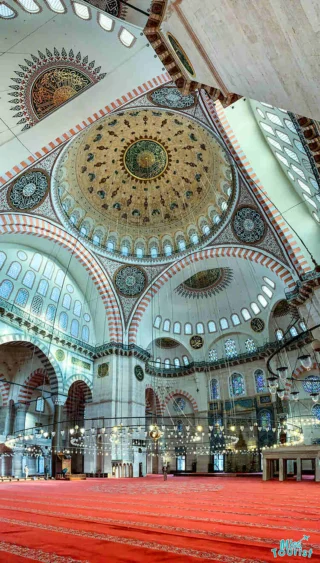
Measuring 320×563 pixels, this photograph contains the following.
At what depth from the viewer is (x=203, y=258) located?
1655 cm

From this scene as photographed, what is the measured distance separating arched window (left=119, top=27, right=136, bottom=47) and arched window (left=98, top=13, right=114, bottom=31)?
197 mm

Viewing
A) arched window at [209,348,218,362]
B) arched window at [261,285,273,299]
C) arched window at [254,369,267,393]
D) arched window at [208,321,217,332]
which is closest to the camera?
arched window at [261,285,273,299]

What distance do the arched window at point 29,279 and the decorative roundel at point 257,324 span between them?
444 inches

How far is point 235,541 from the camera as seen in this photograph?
85.8 inches

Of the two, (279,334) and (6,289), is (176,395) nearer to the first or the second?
(279,334)

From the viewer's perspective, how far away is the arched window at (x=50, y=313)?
1584 centimetres

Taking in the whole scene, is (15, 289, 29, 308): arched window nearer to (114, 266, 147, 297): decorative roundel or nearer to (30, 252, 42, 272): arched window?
(30, 252, 42, 272): arched window

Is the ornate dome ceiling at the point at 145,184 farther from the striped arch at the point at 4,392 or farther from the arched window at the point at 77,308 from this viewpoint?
the striped arch at the point at 4,392

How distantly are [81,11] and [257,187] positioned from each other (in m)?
7.90

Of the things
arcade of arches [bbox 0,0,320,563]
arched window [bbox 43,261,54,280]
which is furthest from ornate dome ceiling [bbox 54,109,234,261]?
arched window [bbox 43,261,54,280]

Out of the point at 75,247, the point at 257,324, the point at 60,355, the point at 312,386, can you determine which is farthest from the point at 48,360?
the point at 312,386

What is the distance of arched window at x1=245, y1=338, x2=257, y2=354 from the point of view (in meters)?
19.7

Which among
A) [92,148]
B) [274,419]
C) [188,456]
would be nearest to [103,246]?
[92,148]

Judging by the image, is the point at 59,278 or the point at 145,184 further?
the point at 145,184
